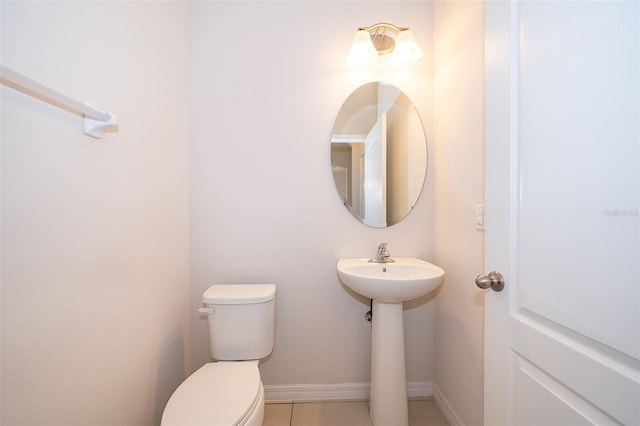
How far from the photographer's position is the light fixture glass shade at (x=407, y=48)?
1475mm

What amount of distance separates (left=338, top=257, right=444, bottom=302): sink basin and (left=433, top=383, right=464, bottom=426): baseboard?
708mm

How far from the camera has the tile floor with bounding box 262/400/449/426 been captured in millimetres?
1427

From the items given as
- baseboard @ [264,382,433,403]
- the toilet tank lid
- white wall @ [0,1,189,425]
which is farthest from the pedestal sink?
white wall @ [0,1,189,425]

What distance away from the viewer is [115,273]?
Answer: 1.00 meters

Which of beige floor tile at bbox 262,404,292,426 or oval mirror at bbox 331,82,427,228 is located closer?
beige floor tile at bbox 262,404,292,426

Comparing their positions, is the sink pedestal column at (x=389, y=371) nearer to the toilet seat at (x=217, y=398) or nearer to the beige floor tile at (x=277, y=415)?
the beige floor tile at (x=277, y=415)

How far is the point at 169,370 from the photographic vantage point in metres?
1.37

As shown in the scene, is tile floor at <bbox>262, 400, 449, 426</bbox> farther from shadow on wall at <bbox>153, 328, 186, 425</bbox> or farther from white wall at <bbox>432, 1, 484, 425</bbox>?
shadow on wall at <bbox>153, 328, 186, 425</bbox>

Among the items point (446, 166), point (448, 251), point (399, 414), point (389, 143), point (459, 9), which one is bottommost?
point (399, 414)

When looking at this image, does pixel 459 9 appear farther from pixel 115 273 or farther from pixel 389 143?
pixel 115 273

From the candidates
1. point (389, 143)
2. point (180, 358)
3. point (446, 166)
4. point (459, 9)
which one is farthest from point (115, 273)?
point (459, 9)

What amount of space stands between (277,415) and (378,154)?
63.1 inches

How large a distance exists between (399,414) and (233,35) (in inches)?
88.6

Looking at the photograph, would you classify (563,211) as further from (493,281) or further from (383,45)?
(383,45)
